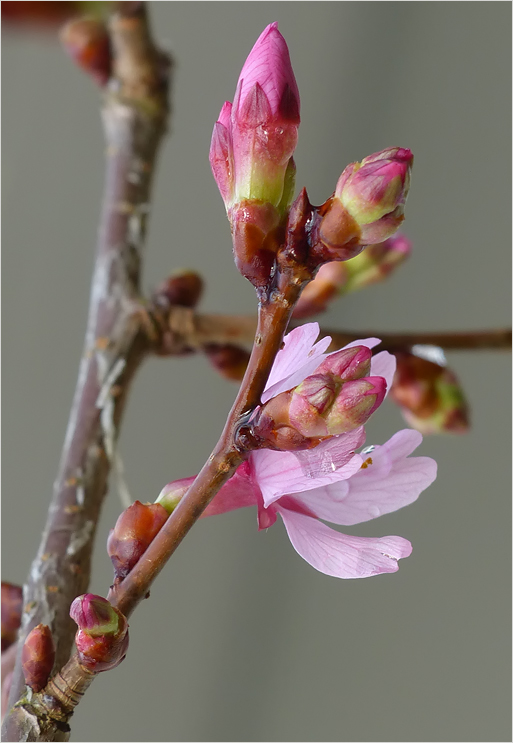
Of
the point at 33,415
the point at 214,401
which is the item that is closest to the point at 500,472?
the point at 214,401

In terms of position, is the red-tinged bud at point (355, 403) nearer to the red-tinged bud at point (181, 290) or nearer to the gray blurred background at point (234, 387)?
the red-tinged bud at point (181, 290)

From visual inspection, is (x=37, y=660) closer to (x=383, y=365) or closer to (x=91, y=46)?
(x=383, y=365)

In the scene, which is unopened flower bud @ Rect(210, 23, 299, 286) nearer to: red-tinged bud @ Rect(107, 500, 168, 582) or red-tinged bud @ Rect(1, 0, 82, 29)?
red-tinged bud @ Rect(107, 500, 168, 582)

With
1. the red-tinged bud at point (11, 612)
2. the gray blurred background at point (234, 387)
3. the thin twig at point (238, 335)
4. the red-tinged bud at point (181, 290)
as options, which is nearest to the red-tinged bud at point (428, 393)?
the thin twig at point (238, 335)

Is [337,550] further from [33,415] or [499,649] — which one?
[499,649]

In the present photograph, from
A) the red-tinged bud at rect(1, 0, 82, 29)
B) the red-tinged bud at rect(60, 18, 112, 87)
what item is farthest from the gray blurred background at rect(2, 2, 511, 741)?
the red-tinged bud at rect(60, 18, 112, 87)

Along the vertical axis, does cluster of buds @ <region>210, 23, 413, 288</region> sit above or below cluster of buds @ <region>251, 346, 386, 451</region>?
above
